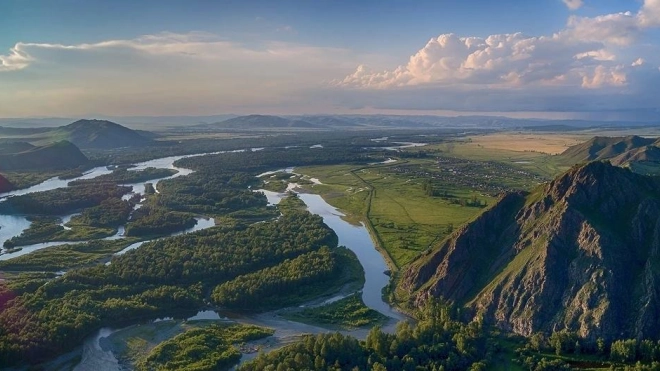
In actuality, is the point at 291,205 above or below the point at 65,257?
above

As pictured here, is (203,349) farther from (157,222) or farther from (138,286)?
(157,222)

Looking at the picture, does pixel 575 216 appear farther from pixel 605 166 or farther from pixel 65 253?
pixel 65 253

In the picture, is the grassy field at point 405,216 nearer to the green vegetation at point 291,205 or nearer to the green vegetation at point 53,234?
the green vegetation at point 291,205

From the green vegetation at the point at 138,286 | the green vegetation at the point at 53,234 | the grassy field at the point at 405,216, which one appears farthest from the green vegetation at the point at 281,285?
the green vegetation at the point at 53,234

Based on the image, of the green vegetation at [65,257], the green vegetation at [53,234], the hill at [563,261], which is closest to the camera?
the hill at [563,261]

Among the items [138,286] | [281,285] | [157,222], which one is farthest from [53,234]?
[281,285]

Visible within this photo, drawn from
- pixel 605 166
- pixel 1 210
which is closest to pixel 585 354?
pixel 605 166

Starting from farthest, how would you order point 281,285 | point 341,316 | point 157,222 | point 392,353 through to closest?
point 157,222 → point 281,285 → point 341,316 → point 392,353
